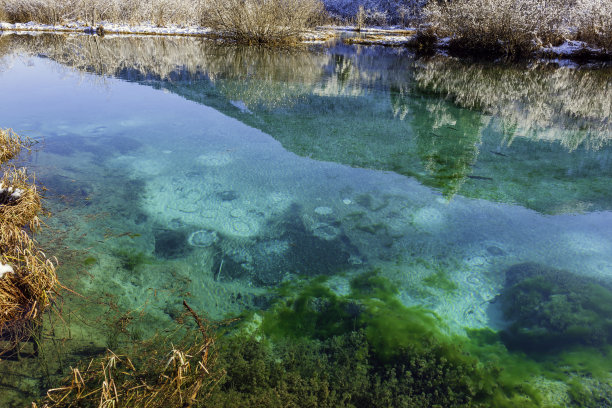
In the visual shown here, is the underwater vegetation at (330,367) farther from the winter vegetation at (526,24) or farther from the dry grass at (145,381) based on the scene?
the winter vegetation at (526,24)

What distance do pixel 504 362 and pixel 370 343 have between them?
109 cm

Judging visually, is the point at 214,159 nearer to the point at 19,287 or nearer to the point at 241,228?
the point at 241,228

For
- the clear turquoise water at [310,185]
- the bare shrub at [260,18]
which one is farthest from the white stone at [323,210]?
the bare shrub at [260,18]

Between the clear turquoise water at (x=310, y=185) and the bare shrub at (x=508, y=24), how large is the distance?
30.5 feet

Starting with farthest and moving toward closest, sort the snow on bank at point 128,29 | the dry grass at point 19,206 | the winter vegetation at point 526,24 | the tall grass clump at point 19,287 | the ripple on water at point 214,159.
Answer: the snow on bank at point 128,29 < the winter vegetation at point 526,24 < the ripple on water at point 214,159 < the dry grass at point 19,206 < the tall grass clump at point 19,287

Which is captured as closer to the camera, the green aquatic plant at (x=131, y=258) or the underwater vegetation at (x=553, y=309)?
the underwater vegetation at (x=553, y=309)

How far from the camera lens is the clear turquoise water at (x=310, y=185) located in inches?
157

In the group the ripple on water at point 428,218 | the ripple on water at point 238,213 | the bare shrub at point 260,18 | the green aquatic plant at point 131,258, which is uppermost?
the bare shrub at point 260,18

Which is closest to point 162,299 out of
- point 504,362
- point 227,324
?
point 227,324

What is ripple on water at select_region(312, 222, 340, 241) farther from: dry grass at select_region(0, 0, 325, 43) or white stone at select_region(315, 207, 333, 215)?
dry grass at select_region(0, 0, 325, 43)

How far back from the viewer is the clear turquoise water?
400 centimetres

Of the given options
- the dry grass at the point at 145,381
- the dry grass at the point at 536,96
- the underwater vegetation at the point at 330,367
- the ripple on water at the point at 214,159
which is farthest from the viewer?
the dry grass at the point at 536,96

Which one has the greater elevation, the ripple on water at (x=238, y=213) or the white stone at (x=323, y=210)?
the white stone at (x=323, y=210)

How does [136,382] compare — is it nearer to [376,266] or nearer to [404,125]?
[376,266]
